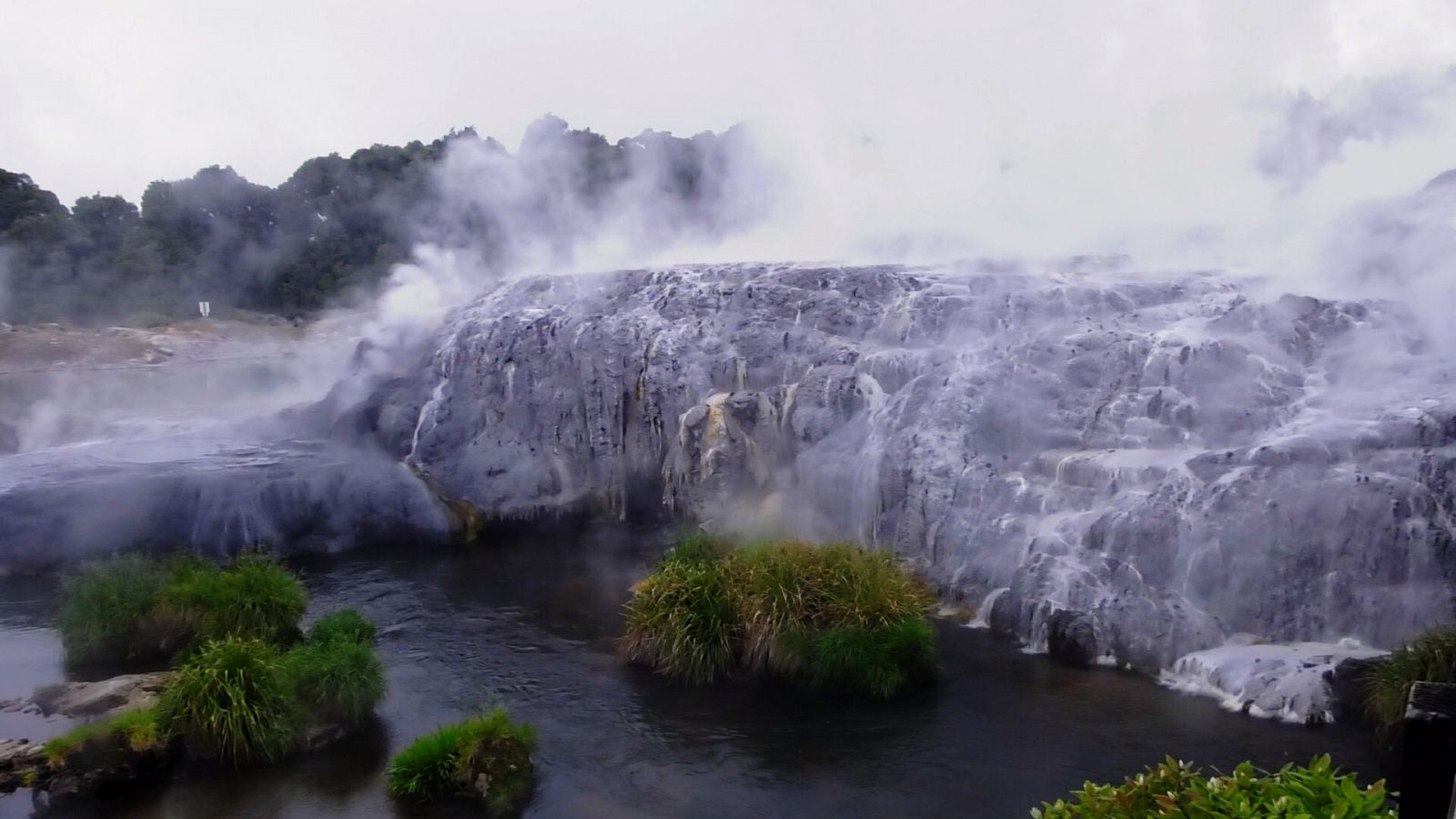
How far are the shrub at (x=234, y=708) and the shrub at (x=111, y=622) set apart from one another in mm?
2498

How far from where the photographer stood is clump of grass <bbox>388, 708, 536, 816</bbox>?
7.86 meters

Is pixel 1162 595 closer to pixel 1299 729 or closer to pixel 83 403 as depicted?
pixel 1299 729

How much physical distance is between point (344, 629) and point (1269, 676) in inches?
347

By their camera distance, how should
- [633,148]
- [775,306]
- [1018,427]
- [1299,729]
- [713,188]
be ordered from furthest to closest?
[633,148] → [713,188] → [775,306] → [1018,427] → [1299,729]

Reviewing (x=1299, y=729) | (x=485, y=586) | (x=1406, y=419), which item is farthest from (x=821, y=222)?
(x=1299, y=729)

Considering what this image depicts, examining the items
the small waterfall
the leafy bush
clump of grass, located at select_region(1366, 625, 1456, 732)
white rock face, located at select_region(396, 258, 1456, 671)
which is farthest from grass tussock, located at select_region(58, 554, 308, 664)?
clump of grass, located at select_region(1366, 625, 1456, 732)

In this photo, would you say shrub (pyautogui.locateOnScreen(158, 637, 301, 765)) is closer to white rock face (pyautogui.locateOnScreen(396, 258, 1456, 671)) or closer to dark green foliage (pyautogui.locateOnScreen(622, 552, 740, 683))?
dark green foliage (pyautogui.locateOnScreen(622, 552, 740, 683))

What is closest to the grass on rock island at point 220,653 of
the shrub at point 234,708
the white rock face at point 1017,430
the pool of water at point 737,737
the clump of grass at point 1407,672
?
the shrub at point 234,708

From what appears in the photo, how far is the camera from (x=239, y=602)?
10477mm

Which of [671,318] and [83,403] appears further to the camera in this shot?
[83,403]

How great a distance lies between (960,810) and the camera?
7695 mm

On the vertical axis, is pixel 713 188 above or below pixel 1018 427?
above

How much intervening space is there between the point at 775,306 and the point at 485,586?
649 cm

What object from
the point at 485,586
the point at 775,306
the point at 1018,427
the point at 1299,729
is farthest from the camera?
the point at 775,306
